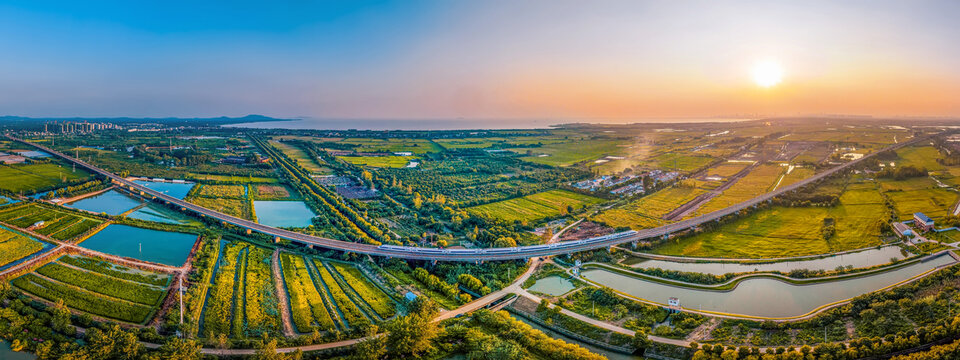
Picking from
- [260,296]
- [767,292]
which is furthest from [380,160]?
[767,292]

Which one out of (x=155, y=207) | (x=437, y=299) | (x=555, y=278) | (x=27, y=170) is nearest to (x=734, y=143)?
(x=555, y=278)

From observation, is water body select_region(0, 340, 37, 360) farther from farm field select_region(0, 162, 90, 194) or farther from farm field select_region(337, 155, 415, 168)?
farm field select_region(337, 155, 415, 168)

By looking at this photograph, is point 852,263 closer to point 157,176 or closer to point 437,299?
point 437,299

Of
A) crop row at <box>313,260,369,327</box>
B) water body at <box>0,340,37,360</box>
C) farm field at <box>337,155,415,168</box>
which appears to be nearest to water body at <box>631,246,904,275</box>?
crop row at <box>313,260,369,327</box>

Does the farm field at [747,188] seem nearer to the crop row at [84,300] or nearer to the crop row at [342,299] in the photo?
the crop row at [342,299]

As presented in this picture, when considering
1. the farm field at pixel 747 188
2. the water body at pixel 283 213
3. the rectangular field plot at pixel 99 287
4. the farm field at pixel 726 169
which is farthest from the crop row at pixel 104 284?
the farm field at pixel 726 169

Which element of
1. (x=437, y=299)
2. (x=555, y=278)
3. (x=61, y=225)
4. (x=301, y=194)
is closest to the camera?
(x=437, y=299)
